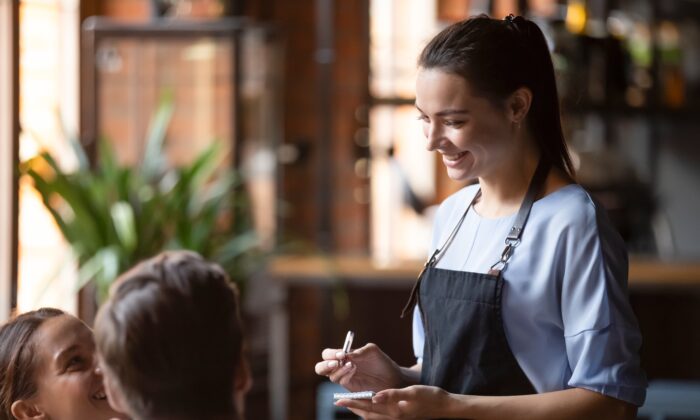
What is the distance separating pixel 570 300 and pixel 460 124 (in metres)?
0.25

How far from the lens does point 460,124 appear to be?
1.42 metres

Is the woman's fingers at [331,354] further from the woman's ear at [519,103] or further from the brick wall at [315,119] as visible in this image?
the brick wall at [315,119]

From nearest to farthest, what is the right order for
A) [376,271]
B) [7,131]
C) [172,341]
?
[172,341], [7,131], [376,271]

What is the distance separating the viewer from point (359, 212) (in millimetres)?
5605

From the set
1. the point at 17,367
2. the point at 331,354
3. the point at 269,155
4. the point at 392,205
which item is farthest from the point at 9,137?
the point at 392,205

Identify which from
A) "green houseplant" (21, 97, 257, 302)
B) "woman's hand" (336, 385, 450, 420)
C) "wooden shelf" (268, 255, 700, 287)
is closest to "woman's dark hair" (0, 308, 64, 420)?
"woman's hand" (336, 385, 450, 420)

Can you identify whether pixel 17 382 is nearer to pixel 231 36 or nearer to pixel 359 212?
pixel 231 36

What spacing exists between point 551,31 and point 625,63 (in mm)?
688

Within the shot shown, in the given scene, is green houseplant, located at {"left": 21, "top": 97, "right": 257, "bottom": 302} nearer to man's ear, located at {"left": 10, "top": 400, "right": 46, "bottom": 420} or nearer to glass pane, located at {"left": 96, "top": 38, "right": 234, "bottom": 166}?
glass pane, located at {"left": 96, "top": 38, "right": 234, "bottom": 166}

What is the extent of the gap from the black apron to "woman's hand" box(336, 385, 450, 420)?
0.31 feet

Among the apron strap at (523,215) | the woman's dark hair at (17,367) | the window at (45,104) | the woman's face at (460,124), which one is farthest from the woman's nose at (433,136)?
the window at (45,104)

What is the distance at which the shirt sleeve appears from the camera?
1346 mm

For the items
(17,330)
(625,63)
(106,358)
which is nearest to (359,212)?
(625,63)

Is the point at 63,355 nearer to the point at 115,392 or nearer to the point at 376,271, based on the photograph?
the point at 115,392
